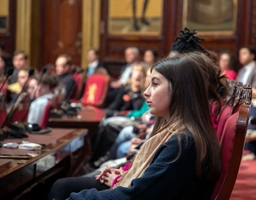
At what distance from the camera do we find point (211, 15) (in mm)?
9469

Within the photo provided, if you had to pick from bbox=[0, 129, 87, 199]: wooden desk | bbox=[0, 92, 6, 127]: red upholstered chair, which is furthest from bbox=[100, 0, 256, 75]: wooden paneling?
bbox=[0, 92, 6, 127]: red upholstered chair

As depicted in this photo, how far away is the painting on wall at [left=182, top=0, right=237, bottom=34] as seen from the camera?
30.5ft

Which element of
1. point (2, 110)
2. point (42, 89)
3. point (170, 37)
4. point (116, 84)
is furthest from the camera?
point (170, 37)

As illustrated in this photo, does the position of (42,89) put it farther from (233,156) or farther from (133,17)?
(133,17)

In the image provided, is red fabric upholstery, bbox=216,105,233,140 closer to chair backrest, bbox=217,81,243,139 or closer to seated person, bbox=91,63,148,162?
chair backrest, bbox=217,81,243,139

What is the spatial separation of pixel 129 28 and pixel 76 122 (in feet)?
17.1

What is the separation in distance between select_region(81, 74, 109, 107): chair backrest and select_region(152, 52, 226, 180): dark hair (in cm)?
560

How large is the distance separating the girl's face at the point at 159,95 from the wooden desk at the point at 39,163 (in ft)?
2.30

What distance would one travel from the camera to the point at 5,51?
409 inches

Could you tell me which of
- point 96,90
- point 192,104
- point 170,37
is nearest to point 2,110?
point 192,104

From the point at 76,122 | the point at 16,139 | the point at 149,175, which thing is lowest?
the point at 76,122

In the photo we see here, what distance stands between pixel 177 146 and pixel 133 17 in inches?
328

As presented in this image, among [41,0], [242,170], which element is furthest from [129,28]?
[242,170]

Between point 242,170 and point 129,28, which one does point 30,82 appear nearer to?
point 242,170
